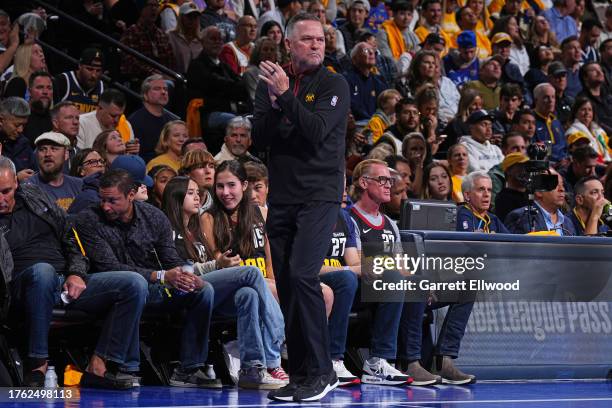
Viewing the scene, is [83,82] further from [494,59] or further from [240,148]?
[494,59]

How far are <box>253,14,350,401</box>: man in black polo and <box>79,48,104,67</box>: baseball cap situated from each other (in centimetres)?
611

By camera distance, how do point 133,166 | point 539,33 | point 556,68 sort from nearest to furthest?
1. point 133,166
2. point 556,68
3. point 539,33

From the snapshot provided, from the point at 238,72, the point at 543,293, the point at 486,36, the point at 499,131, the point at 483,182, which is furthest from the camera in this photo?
the point at 486,36

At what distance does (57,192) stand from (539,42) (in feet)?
37.4

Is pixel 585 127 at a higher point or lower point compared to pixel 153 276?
higher

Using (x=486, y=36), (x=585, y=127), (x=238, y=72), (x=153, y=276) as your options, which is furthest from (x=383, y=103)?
(x=153, y=276)

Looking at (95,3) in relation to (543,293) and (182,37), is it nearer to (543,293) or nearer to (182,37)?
(182,37)

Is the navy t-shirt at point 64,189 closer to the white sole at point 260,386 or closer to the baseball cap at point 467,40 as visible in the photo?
the white sole at point 260,386

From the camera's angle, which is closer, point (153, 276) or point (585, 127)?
point (153, 276)

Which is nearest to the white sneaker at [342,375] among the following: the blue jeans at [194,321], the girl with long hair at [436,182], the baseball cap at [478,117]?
the blue jeans at [194,321]

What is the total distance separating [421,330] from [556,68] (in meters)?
9.17

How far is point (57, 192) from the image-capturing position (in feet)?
30.8

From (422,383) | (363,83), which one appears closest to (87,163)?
(422,383)

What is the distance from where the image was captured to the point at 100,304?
7.77 metres
